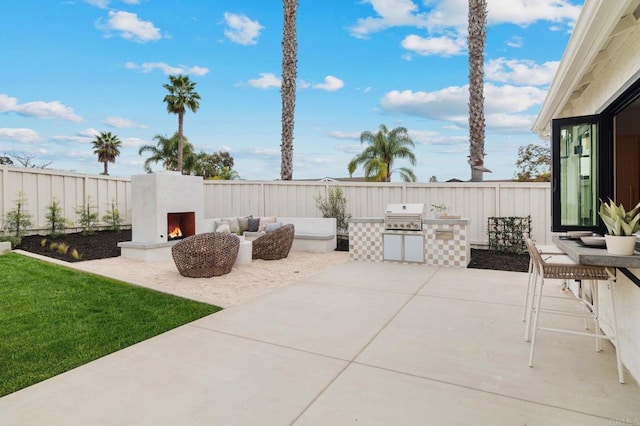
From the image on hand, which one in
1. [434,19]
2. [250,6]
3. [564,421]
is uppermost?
[250,6]

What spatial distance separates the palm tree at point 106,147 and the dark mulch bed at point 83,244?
19094 mm

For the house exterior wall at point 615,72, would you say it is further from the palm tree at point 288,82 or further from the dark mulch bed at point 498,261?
the palm tree at point 288,82

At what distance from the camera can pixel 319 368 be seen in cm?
254

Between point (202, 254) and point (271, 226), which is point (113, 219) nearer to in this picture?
point (271, 226)

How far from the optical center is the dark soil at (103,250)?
656 cm

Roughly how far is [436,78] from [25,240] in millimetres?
13585

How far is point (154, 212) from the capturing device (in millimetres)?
7176

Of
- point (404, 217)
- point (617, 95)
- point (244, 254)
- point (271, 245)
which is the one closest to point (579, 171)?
point (617, 95)

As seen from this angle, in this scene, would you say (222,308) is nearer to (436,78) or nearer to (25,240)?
(25,240)

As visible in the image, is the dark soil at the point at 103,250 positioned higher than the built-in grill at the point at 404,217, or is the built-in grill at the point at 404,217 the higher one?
the built-in grill at the point at 404,217

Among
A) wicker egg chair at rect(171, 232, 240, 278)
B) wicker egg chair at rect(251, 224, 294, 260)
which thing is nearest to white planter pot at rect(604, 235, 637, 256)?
wicker egg chair at rect(171, 232, 240, 278)

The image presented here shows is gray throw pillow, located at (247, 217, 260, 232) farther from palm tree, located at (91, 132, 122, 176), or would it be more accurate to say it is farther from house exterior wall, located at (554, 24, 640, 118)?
palm tree, located at (91, 132, 122, 176)

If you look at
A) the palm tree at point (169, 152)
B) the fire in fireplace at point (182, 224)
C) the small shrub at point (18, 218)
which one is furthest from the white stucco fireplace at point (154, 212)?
the palm tree at point (169, 152)

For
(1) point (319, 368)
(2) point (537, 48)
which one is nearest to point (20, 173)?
(1) point (319, 368)
